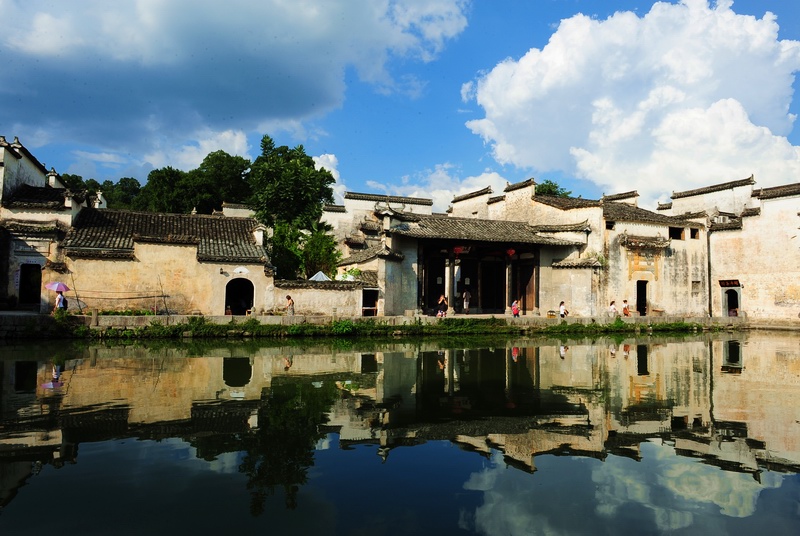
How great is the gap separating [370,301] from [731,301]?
71.0 feet

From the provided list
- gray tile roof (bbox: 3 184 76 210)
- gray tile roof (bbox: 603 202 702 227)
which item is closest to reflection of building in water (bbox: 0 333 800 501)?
gray tile roof (bbox: 3 184 76 210)

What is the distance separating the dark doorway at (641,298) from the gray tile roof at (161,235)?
19.5 metres

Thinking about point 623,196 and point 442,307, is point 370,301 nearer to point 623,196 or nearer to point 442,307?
point 442,307

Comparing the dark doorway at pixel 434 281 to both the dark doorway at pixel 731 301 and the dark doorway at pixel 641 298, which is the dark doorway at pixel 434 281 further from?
the dark doorway at pixel 731 301

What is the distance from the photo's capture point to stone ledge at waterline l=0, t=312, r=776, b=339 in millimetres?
16484

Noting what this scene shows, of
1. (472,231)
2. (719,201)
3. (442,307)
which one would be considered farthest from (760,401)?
(719,201)

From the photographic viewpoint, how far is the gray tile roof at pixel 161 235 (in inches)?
777

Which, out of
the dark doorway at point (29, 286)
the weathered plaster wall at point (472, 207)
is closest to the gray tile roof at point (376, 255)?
the weathered plaster wall at point (472, 207)

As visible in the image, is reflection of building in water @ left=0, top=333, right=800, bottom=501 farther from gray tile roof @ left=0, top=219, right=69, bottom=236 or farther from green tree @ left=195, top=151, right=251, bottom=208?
green tree @ left=195, top=151, right=251, bottom=208

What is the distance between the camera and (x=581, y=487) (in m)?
5.23

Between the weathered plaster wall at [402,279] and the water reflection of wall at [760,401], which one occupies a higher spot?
the weathered plaster wall at [402,279]

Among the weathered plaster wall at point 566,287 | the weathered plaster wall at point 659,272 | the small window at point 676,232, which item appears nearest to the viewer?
the weathered plaster wall at point 566,287

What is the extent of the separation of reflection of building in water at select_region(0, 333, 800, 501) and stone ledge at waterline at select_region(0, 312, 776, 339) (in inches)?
144

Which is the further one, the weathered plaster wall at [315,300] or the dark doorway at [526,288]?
the dark doorway at [526,288]
